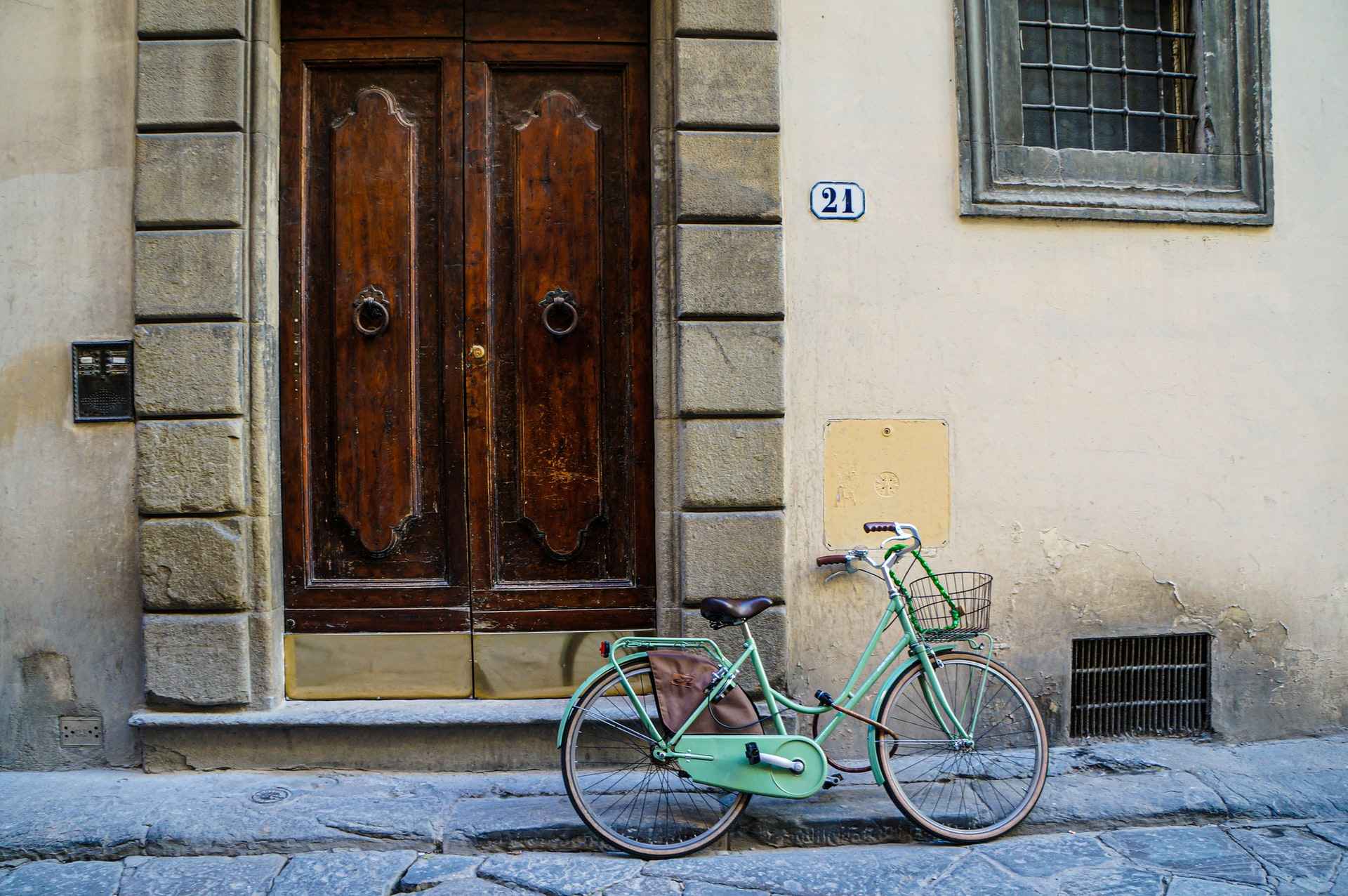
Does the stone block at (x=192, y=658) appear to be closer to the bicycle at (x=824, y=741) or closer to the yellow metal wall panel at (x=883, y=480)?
the bicycle at (x=824, y=741)

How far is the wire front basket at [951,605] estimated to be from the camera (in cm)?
361

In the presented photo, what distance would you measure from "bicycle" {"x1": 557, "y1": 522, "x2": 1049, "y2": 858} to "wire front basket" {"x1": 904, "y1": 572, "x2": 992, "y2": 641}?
0.01 metres

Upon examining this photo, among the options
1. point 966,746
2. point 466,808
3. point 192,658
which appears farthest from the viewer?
point 192,658

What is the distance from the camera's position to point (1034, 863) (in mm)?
A: 3365

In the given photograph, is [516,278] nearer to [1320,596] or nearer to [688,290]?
[688,290]

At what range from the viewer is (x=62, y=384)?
415 centimetres

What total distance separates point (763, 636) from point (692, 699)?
683mm

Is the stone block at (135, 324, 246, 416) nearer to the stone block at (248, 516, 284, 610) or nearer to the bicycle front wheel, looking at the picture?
the stone block at (248, 516, 284, 610)

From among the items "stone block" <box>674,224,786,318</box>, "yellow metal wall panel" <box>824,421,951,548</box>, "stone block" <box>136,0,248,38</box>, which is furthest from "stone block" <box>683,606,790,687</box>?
"stone block" <box>136,0,248,38</box>

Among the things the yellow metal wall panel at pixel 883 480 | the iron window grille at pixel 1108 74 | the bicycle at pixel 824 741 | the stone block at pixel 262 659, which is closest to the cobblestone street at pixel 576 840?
the bicycle at pixel 824 741

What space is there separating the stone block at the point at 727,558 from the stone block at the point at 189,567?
183 cm

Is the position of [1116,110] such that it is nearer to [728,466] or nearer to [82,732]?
[728,466]

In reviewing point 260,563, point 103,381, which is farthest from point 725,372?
point 103,381

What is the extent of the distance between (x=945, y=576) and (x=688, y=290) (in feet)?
5.37
